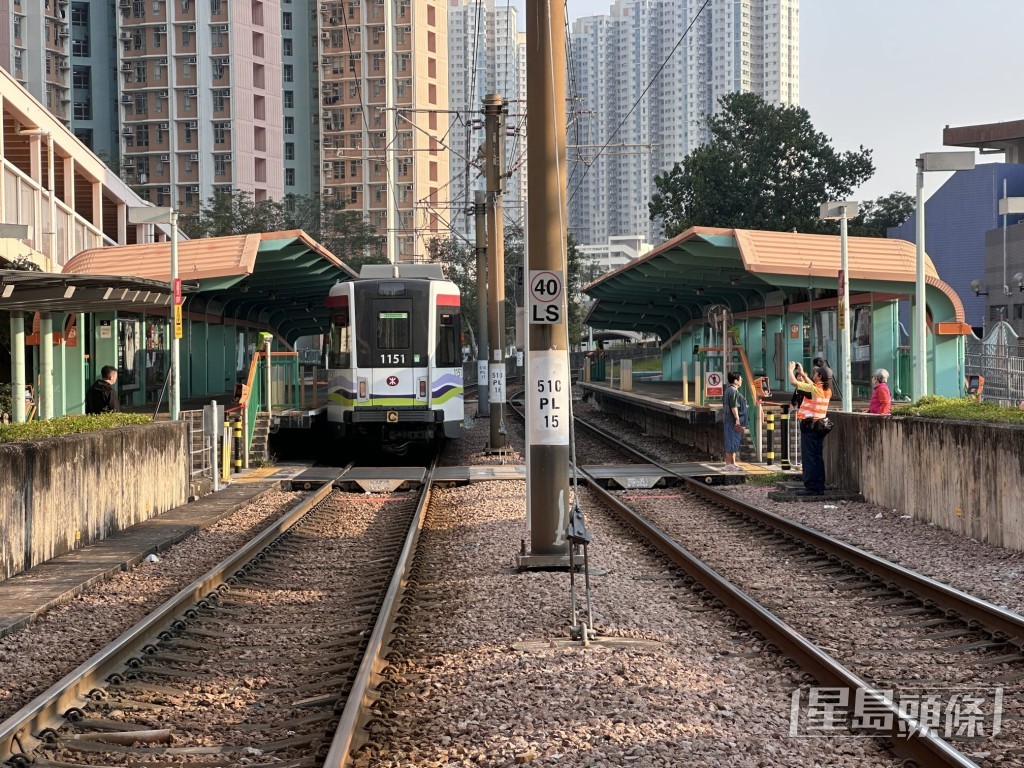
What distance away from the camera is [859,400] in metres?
29.1

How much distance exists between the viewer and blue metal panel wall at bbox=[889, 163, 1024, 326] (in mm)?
61156

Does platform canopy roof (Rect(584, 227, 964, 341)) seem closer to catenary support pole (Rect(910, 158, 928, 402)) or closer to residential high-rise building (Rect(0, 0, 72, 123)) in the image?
catenary support pole (Rect(910, 158, 928, 402))

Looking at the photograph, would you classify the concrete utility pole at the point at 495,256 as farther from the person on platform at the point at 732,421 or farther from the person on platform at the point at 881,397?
Result: the person on platform at the point at 881,397

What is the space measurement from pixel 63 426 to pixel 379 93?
10361cm

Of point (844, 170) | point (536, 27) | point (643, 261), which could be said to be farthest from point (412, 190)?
point (536, 27)

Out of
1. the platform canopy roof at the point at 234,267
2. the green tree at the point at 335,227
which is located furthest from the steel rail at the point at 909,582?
the green tree at the point at 335,227

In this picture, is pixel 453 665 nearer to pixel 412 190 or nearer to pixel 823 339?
pixel 823 339

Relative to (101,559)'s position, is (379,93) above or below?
above

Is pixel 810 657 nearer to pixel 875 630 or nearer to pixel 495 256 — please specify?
pixel 875 630

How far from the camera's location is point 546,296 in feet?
36.4

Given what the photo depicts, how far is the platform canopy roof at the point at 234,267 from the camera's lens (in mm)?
25172

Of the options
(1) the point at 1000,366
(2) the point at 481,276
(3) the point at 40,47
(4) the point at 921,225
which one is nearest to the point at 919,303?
(4) the point at 921,225

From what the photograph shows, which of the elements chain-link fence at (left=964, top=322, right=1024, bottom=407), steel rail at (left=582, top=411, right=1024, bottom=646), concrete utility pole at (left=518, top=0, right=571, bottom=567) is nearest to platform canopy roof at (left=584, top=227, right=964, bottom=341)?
chain-link fence at (left=964, top=322, right=1024, bottom=407)

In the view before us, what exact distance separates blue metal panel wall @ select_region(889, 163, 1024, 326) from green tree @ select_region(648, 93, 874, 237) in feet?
19.1
